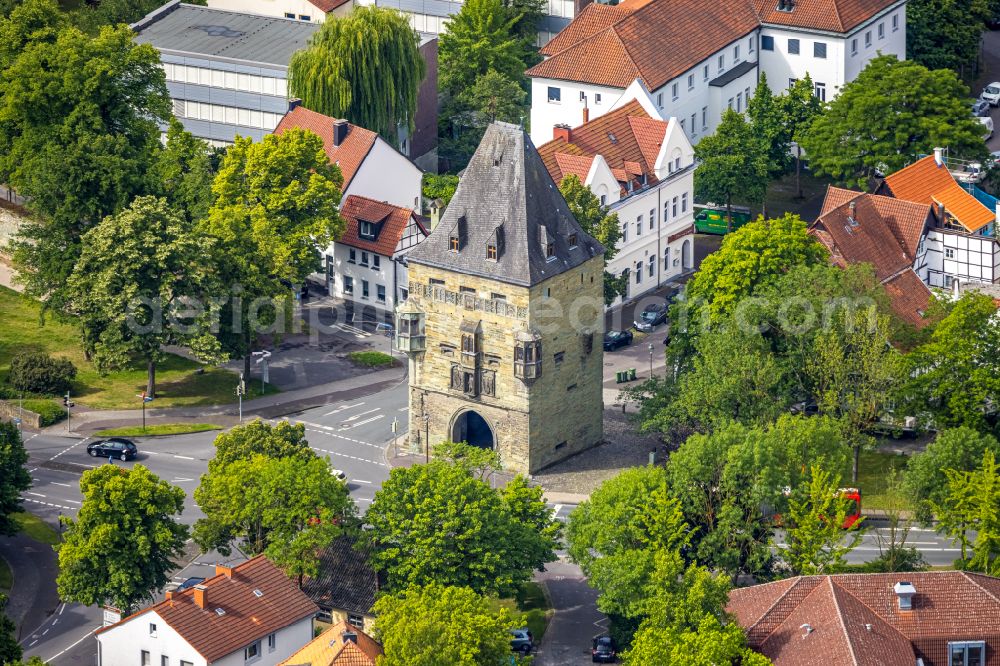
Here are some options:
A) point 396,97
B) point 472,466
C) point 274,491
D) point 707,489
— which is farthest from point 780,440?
point 396,97

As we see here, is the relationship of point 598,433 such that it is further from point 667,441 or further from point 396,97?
point 396,97

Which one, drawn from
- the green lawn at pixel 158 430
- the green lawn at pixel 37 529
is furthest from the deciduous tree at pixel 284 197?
the green lawn at pixel 37 529

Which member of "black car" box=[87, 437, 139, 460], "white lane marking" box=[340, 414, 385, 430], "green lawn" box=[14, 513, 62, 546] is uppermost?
"white lane marking" box=[340, 414, 385, 430]

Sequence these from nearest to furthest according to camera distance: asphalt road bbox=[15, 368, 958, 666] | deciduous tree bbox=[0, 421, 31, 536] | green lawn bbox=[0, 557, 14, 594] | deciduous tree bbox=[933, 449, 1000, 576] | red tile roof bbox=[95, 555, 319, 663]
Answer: red tile roof bbox=[95, 555, 319, 663]
deciduous tree bbox=[933, 449, 1000, 576]
asphalt road bbox=[15, 368, 958, 666]
green lawn bbox=[0, 557, 14, 594]
deciduous tree bbox=[0, 421, 31, 536]

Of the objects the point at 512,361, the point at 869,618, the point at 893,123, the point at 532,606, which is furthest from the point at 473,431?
the point at 893,123

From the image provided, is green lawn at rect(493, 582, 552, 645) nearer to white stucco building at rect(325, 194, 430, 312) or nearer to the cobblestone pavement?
the cobblestone pavement

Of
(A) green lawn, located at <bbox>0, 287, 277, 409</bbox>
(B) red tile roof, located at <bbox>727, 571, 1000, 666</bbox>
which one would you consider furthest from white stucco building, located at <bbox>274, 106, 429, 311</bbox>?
(B) red tile roof, located at <bbox>727, 571, 1000, 666</bbox>

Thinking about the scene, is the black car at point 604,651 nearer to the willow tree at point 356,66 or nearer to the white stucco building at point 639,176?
the white stucco building at point 639,176
